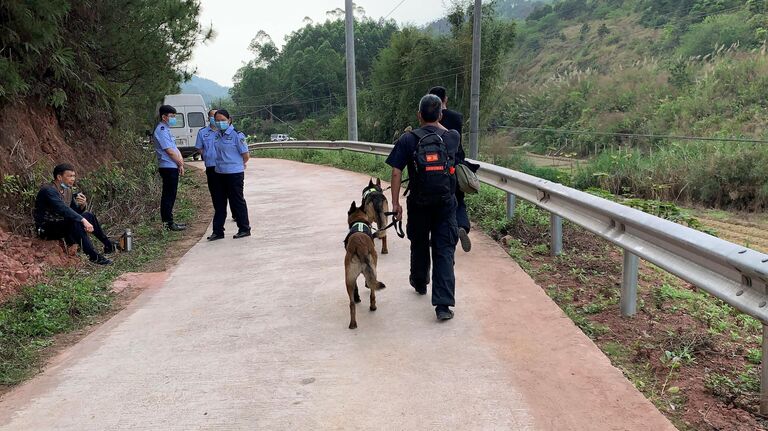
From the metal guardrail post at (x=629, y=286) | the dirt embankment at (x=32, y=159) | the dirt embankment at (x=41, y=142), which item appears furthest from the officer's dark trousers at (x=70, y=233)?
the metal guardrail post at (x=629, y=286)

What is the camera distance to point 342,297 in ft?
17.1

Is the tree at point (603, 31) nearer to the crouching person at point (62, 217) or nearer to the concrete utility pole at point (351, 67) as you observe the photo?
the concrete utility pole at point (351, 67)

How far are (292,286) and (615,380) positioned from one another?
320cm

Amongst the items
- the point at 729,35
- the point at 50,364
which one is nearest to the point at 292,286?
the point at 50,364

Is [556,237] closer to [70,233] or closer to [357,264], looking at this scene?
[357,264]

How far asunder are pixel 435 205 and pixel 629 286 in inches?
61.9

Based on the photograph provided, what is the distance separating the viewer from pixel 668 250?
12.2 feet

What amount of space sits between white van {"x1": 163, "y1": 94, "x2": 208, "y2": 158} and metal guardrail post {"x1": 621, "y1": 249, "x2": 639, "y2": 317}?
24.3 meters

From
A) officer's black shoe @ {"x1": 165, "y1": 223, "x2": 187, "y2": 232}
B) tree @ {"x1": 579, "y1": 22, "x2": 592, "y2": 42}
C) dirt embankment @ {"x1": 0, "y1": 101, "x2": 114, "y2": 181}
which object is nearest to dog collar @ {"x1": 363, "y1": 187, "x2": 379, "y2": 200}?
officer's black shoe @ {"x1": 165, "y1": 223, "x2": 187, "y2": 232}

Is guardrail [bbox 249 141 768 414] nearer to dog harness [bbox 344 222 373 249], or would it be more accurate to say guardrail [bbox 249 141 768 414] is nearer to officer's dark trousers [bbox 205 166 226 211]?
dog harness [bbox 344 222 373 249]

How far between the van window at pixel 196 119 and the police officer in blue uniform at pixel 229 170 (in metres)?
19.7

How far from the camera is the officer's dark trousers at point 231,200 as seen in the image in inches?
317

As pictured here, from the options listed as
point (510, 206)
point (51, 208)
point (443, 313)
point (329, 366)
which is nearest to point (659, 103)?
point (510, 206)

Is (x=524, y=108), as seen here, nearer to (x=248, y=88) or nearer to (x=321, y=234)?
(x=321, y=234)
